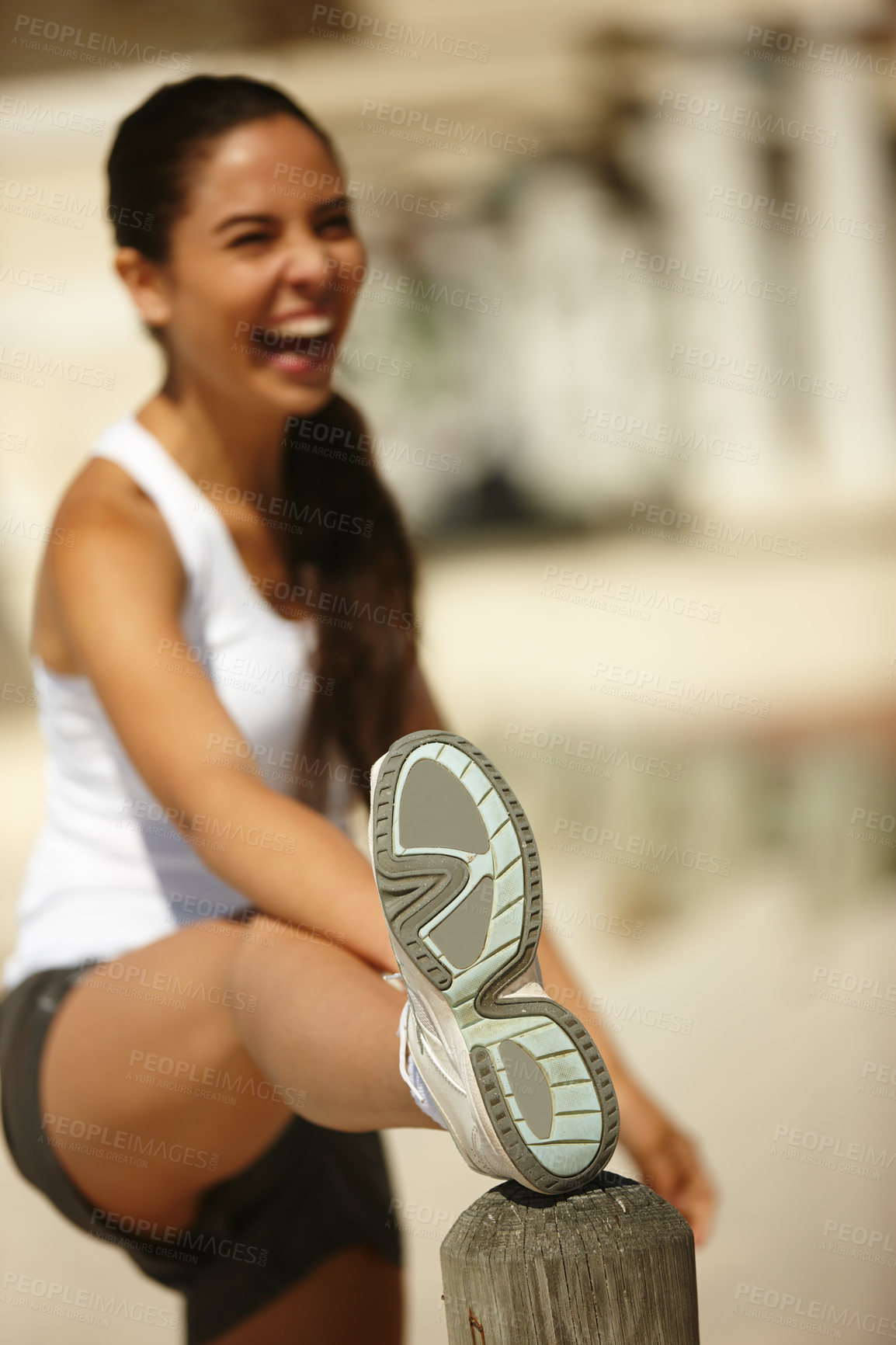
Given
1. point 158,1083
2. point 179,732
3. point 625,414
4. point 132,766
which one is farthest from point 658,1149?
point 625,414

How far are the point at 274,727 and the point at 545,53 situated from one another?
15.2ft

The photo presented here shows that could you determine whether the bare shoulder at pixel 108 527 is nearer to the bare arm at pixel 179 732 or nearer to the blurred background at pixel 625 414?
the bare arm at pixel 179 732

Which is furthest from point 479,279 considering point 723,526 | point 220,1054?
point 220,1054

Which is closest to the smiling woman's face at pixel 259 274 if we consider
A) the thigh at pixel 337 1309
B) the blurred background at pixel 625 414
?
the thigh at pixel 337 1309

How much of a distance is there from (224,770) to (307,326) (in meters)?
0.67

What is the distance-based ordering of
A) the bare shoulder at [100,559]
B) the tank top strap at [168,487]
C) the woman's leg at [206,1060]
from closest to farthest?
the woman's leg at [206,1060] < the bare shoulder at [100,559] < the tank top strap at [168,487]

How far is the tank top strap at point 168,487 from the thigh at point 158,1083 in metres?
0.44

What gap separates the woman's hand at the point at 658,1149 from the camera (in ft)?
3.82

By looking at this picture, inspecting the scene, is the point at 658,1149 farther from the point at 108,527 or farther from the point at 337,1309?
the point at 108,527

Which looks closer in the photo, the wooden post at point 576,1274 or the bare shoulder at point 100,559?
the wooden post at point 576,1274

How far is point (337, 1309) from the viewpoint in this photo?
1.50m

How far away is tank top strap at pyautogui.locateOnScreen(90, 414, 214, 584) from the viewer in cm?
145

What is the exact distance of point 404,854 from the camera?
0.86 meters

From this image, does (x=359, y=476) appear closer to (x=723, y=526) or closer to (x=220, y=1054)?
(x=220, y=1054)
